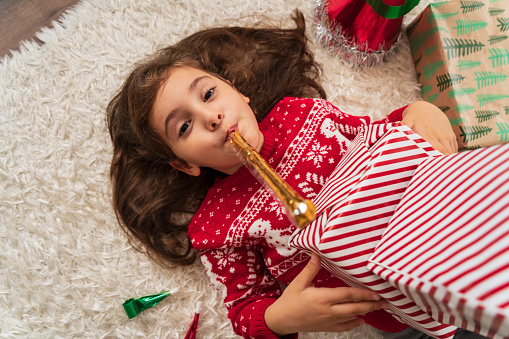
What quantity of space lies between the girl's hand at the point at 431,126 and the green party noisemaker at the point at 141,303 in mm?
630

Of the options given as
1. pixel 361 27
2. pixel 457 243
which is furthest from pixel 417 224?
pixel 361 27

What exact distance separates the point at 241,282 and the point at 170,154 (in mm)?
311

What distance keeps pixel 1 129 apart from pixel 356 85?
94 cm

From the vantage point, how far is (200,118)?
62 cm

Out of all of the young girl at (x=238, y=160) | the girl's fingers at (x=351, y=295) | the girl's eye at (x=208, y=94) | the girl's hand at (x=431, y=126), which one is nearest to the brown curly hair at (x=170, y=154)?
the young girl at (x=238, y=160)

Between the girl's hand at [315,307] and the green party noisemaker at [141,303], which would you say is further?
the green party noisemaker at [141,303]

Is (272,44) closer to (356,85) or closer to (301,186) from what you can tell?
(356,85)

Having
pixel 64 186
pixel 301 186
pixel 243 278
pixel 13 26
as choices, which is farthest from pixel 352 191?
pixel 13 26

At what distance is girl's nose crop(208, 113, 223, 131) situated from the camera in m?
0.61

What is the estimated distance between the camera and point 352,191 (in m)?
0.40

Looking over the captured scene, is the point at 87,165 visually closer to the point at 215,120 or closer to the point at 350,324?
the point at 215,120

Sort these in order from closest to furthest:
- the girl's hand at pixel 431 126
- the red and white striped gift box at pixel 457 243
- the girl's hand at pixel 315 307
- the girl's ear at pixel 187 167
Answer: the red and white striped gift box at pixel 457 243 → the girl's hand at pixel 315 307 → the girl's hand at pixel 431 126 → the girl's ear at pixel 187 167

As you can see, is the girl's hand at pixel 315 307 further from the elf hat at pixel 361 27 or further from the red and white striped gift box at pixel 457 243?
the elf hat at pixel 361 27

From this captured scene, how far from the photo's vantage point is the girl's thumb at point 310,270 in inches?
18.8
